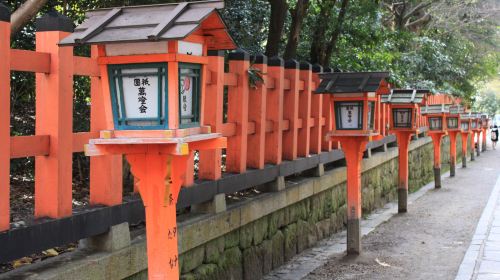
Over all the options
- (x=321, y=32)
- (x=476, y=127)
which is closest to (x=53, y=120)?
(x=321, y=32)

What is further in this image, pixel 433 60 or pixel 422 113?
pixel 433 60

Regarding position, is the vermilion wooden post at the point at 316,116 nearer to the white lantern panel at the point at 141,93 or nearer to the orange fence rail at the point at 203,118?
the orange fence rail at the point at 203,118

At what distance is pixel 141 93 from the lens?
12.5 ft

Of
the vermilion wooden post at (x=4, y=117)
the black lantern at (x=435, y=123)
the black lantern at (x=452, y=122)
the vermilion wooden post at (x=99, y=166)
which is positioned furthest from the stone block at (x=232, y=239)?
the black lantern at (x=452, y=122)

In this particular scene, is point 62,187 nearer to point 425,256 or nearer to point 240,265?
point 240,265

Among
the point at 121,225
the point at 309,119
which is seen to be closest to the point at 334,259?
the point at 309,119

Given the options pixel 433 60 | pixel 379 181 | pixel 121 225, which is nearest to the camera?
pixel 121 225

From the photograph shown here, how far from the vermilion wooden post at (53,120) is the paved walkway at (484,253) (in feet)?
16.5

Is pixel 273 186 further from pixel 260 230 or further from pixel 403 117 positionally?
pixel 403 117

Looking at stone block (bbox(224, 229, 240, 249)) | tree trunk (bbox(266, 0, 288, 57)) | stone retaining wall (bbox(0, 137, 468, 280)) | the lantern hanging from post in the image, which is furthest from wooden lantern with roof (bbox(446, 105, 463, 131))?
stone block (bbox(224, 229, 240, 249))

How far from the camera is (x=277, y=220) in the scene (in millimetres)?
8602

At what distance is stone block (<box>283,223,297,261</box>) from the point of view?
8.85 m

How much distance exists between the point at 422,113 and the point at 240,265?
1207 cm

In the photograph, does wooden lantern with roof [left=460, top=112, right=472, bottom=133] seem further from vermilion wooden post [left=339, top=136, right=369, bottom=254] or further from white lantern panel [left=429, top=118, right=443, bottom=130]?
vermilion wooden post [left=339, top=136, right=369, bottom=254]
